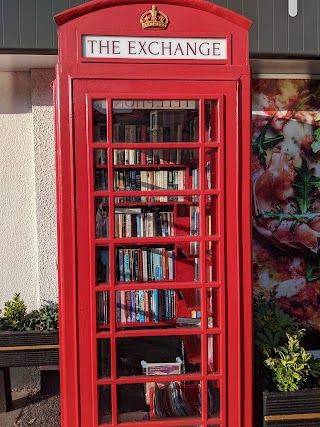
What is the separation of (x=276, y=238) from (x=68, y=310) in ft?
9.41

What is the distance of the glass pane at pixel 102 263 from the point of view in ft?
9.21

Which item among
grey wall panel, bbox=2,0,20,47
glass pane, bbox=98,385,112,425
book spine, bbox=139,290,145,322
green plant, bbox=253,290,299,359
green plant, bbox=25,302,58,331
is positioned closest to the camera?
glass pane, bbox=98,385,112,425

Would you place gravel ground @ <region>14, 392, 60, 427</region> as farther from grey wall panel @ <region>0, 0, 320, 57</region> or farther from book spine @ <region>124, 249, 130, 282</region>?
grey wall panel @ <region>0, 0, 320, 57</region>

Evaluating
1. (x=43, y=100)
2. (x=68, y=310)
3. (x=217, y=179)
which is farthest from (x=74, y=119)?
(x=43, y=100)

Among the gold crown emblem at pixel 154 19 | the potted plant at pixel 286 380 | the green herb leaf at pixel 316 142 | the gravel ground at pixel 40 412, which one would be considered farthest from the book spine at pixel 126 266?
the green herb leaf at pixel 316 142

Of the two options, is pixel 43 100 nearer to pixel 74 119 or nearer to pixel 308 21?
pixel 74 119

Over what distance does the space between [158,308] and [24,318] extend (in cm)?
162

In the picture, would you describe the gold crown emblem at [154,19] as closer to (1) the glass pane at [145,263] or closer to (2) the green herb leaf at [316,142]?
(1) the glass pane at [145,263]

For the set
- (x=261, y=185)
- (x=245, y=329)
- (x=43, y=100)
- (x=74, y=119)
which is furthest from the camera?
(x=261, y=185)

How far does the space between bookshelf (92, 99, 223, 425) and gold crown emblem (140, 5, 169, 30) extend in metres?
0.41

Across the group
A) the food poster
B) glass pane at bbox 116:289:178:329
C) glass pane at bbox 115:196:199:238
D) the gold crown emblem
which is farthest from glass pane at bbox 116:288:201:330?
the food poster

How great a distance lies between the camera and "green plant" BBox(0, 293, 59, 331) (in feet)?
13.9

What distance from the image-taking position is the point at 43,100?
15.1 ft

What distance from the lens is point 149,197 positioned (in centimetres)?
308
